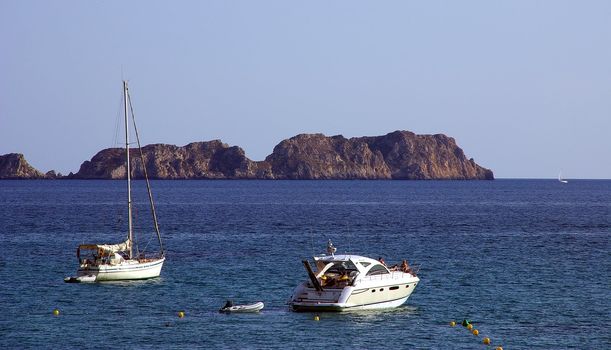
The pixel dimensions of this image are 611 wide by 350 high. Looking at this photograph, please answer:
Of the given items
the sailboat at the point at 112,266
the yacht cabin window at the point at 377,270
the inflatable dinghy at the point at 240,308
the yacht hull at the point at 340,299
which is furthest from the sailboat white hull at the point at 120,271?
the yacht cabin window at the point at 377,270

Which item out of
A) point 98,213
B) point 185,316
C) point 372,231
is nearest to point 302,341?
point 185,316

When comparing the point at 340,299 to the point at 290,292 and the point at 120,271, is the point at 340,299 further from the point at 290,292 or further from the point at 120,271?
the point at 120,271

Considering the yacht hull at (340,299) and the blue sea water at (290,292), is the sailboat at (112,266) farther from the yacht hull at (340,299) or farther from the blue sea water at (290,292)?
the yacht hull at (340,299)

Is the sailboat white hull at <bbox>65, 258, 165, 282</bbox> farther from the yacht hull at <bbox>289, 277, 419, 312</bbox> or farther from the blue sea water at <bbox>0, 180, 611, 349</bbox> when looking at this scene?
the yacht hull at <bbox>289, 277, 419, 312</bbox>

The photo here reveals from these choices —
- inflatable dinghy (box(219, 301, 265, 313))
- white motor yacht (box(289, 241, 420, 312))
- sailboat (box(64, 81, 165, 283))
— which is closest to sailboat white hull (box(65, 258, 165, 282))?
sailboat (box(64, 81, 165, 283))

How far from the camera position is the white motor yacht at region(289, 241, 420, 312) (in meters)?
53.2

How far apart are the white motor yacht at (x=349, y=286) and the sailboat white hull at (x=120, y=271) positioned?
16.0 m

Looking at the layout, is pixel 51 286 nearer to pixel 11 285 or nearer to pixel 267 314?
pixel 11 285

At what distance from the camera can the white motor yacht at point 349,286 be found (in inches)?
2093

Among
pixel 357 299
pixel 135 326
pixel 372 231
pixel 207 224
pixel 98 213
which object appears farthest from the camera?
pixel 98 213

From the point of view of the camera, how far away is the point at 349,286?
5344cm

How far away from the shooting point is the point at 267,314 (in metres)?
53.2

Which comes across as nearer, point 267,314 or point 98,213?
point 267,314

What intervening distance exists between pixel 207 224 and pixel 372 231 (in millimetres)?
21644
